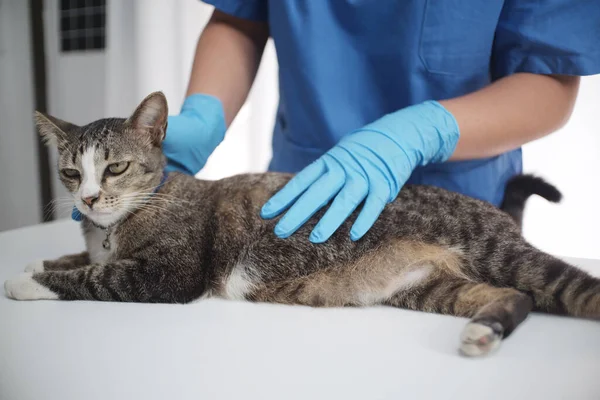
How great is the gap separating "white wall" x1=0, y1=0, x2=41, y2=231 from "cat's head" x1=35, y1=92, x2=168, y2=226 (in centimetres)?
106

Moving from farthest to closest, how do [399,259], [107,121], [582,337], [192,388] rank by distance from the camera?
1. [107,121]
2. [399,259]
3. [582,337]
4. [192,388]

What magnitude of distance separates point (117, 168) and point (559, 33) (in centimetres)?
109

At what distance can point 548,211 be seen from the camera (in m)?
1.78

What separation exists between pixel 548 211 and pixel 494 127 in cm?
74

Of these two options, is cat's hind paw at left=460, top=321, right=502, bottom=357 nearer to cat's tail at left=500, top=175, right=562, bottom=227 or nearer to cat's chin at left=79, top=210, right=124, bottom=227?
cat's tail at left=500, top=175, right=562, bottom=227

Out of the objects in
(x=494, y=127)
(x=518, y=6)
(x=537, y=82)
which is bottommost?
(x=494, y=127)

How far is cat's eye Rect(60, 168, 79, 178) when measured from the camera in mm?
1094

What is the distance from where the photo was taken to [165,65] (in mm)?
2107

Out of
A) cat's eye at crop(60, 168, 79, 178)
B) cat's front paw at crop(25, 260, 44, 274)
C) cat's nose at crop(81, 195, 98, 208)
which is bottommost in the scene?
cat's front paw at crop(25, 260, 44, 274)

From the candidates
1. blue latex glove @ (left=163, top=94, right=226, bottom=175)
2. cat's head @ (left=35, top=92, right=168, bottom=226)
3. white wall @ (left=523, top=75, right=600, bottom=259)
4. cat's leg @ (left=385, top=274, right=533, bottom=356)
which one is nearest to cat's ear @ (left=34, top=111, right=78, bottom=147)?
cat's head @ (left=35, top=92, right=168, bottom=226)

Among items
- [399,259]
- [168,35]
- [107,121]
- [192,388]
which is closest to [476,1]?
[399,259]

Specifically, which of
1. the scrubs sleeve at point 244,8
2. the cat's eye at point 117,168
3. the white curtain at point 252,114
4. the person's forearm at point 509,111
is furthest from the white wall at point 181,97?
the cat's eye at point 117,168

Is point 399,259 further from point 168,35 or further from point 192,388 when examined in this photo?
point 168,35

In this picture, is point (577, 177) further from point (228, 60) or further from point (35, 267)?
point (35, 267)
